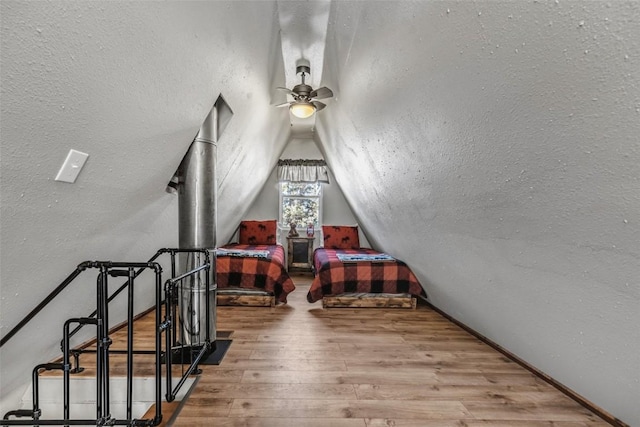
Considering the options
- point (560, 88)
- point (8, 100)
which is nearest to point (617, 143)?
point (560, 88)

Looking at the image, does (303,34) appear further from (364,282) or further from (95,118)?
(364,282)

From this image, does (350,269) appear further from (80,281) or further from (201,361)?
(80,281)

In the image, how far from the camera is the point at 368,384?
1717mm

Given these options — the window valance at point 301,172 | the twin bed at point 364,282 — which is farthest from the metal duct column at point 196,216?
the window valance at point 301,172

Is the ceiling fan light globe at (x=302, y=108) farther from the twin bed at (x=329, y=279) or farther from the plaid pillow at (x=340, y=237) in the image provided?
the plaid pillow at (x=340, y=237)

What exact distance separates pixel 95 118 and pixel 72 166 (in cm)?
22

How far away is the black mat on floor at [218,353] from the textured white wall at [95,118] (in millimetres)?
856

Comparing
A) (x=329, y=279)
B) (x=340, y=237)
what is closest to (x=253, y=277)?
(x=329, y=279)

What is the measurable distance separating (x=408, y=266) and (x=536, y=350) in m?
1.50

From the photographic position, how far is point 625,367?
127cm

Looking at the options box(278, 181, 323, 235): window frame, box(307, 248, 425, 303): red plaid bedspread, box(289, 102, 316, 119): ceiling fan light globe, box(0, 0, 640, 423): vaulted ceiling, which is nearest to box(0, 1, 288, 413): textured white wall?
box(0, 0, 640, 423): vaulted ceiling

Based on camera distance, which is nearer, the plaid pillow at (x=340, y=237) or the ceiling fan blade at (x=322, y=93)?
the ceiling fan blade at (x=322, y=93)

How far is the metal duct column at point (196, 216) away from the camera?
197 cm

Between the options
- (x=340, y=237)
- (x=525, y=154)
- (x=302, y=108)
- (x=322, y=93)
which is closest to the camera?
(x=525, y=154)
